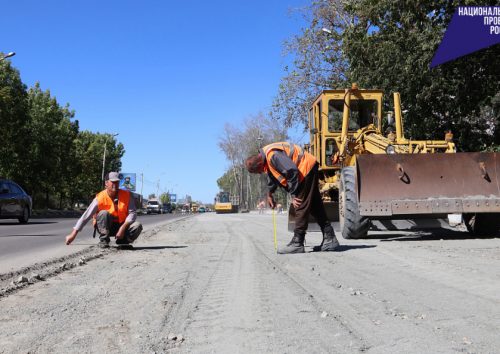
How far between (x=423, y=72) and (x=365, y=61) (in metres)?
3.28

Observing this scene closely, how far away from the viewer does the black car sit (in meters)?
19.2

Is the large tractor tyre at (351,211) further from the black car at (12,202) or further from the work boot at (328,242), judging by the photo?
the black car at (12,202)

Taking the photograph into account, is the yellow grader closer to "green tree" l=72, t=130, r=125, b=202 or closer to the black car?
the black car

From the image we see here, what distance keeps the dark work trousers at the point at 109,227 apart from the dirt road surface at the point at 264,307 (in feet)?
6.44

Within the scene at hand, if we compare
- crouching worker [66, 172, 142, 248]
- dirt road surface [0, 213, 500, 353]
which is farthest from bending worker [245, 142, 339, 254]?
crouching worker [66, 172, 142, 248]

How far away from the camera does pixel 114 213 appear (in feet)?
29.5

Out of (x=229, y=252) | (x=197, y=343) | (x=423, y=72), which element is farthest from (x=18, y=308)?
(x=423, y=72)

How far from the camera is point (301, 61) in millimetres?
28391

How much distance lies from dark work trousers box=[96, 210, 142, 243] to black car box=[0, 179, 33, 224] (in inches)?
477

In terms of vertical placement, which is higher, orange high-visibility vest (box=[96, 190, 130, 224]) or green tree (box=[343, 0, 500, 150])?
green tree (box=[343, 0, 500, 150])

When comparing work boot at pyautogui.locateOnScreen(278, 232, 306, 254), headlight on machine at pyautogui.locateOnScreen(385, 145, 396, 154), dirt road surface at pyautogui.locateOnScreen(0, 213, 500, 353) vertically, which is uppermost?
headlight on machine at pyautogui.locateOnScreen(385, 145, 396, 154)

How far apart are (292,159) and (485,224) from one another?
206 inches

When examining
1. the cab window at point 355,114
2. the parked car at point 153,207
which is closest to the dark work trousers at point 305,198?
the cab window at point 355,114

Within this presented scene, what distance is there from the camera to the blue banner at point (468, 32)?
14.4 meters
